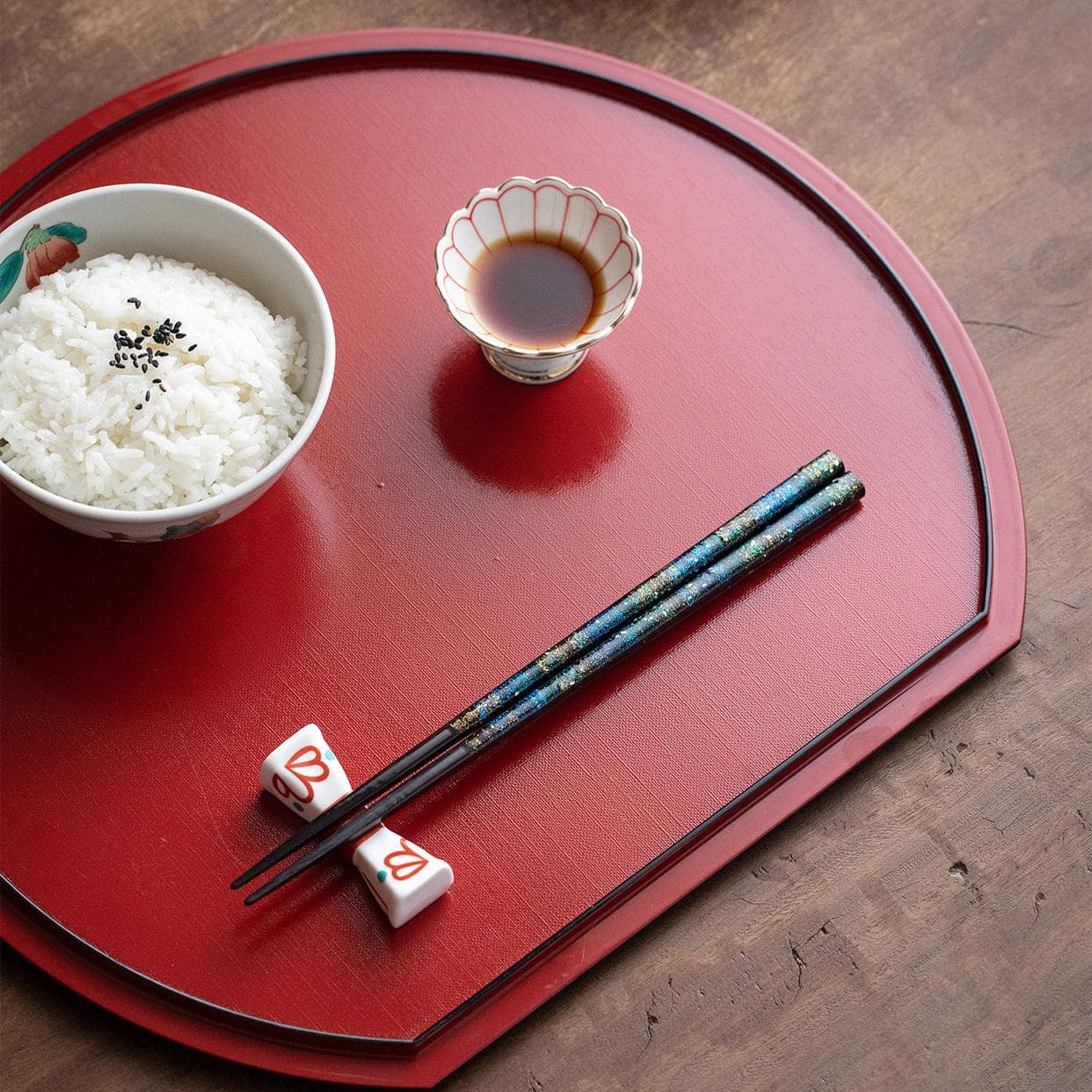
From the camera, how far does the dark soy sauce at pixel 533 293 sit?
5.52 feet

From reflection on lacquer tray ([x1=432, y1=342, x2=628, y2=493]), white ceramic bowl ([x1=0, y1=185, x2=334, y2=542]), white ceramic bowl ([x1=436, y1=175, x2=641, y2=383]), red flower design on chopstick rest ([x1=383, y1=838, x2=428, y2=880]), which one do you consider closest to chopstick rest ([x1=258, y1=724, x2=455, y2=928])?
red flower design on chopstick rest ([x1=383, y1=838, x2=428, y2=880])

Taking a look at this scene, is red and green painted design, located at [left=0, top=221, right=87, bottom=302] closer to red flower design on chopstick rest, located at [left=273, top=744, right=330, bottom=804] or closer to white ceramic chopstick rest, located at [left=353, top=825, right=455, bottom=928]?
red flower design on chopstick rest, located at [left=273, top=744, right=330, bottom=804]

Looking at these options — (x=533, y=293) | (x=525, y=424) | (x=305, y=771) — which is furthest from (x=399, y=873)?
(x=533, y=293)

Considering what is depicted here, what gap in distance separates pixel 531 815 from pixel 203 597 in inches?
21.3

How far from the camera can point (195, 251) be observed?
1.60m

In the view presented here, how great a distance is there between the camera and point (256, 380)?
1481mm

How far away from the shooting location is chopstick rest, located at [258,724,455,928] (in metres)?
1.41

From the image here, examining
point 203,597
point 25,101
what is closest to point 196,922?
point 203,597

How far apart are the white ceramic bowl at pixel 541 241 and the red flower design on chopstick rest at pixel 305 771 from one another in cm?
61

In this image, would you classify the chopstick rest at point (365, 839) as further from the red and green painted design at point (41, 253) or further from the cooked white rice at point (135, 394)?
the red and green painted design at point (41, 253)

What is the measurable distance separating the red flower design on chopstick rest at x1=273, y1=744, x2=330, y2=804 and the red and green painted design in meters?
0.71

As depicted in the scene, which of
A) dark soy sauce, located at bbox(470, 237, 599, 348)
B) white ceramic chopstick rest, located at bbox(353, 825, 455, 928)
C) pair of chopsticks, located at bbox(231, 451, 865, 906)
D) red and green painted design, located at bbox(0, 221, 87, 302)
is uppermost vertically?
red and green painted design, located at bbox(0, 221, 87, 302)

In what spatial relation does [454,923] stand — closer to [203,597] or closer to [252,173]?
[203,597]

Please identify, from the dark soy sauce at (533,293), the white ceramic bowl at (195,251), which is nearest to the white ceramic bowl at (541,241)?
the dark soy sauce at (533,293)
